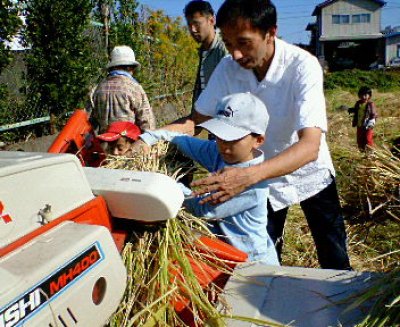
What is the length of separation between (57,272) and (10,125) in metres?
5.53

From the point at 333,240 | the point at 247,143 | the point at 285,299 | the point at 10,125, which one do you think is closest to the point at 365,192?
the point at 333,240

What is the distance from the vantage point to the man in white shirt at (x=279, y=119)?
2016 mm

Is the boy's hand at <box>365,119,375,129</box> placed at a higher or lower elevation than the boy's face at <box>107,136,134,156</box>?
lower

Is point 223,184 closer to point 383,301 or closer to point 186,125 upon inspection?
point 383,301

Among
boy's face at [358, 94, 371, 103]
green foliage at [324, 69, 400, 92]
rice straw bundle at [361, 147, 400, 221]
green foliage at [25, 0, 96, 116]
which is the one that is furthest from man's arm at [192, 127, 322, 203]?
green foliage at [324, 69, 400, 92]

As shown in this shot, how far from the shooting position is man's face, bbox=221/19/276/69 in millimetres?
2279

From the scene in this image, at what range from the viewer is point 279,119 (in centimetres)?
249

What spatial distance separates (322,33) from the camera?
53.2 meters

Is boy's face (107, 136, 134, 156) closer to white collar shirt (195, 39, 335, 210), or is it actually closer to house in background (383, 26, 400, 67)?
white collar shirt (195, 39, 335, 210)

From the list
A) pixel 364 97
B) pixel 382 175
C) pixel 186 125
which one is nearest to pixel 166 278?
pixel 186 125

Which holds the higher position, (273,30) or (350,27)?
(273,30)

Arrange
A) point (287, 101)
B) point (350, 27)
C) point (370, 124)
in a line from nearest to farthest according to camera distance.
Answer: point (287, 101), point (370, 124), point (350, 27)

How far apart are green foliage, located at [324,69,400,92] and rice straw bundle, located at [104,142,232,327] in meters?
22.6

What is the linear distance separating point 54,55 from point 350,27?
51458 mm
